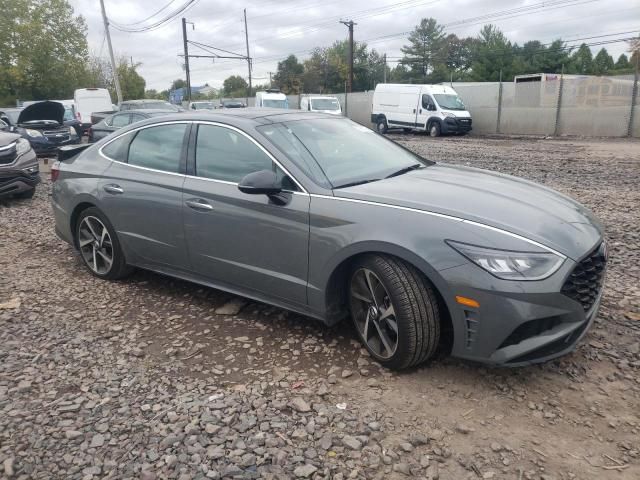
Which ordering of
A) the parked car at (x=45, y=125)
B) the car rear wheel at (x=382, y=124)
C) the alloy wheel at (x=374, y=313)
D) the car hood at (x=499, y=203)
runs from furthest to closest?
the car rear wheel at (x=382, y=124)
the parked car at (x=45, y=125)
the alloy wheel at (x=374, y=313)
the car hood at (x=499, y=203)

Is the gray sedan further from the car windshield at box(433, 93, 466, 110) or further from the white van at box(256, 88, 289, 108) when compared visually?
the white van at box(256, 88, 289, 108)

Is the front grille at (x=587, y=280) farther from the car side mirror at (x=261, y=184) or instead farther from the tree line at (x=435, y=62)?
the tree line at (x=435, y=62)

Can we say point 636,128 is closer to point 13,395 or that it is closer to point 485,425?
point 485,425

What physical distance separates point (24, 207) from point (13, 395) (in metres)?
6.14

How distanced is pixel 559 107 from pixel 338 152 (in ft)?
68.0

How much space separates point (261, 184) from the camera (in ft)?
10.8

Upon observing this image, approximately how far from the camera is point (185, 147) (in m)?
4.07

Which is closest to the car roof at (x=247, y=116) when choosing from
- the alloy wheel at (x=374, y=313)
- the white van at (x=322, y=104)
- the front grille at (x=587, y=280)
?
the alloy wheel at (x=374, y=313)

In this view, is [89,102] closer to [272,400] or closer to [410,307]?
[272,400]

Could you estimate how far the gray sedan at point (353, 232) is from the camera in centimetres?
272

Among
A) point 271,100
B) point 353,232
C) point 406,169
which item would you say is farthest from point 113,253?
point 271,100

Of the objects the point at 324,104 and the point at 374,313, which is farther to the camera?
Result: the point at 324,104

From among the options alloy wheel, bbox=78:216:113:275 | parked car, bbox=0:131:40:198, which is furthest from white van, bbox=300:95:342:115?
alloy wheel, bbox=78:216:113:275

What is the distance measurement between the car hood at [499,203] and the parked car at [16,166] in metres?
6.87
